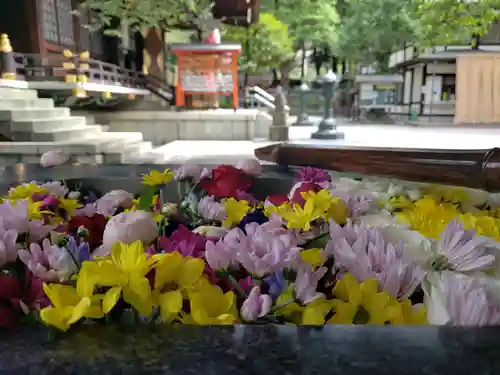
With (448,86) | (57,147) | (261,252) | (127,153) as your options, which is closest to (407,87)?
(448,86)

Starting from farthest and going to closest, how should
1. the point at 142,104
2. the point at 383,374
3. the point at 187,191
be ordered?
the point at 142,104 → the point at 187,191 → the point at 383,374

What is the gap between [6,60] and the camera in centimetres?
796

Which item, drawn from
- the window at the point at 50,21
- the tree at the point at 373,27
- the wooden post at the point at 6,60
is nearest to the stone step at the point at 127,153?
the wooden post at the point at 6,60

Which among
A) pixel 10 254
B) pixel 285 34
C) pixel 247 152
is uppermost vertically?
pixel 285 34

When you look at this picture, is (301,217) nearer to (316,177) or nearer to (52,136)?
(316,177)

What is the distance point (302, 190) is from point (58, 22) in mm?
9601

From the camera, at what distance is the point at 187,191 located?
1.74 meters

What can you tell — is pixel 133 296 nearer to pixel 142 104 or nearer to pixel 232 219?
pixel 232 219

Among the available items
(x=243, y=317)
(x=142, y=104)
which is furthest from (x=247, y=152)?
(x=243, y=317)

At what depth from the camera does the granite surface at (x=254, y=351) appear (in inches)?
22.2

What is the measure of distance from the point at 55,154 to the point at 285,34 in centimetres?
1500

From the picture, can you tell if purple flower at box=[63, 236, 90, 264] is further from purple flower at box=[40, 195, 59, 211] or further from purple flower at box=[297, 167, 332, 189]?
purple flower at box=[297, 167, 332, 189]

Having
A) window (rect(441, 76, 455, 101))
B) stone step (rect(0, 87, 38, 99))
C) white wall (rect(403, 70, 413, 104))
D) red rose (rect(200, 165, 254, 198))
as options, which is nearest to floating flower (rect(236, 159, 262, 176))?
red rose (rect(200, 165, 254, 198))

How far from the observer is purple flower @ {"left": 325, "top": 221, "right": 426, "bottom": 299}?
74 cm
